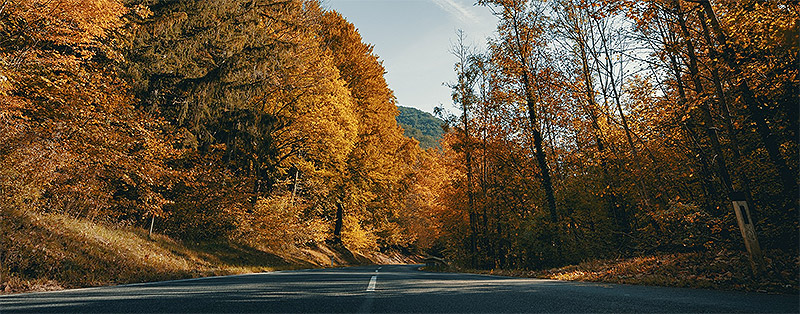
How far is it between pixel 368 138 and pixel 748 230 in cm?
2153

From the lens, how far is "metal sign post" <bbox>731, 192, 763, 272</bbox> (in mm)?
6535

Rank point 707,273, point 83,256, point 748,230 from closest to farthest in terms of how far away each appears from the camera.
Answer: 1. point 748,230
2. point 707,273
3. point 83,256

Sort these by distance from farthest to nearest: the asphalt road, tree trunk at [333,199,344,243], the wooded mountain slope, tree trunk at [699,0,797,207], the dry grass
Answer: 1. tree trunk at [333,199,344,243]
2. the wooded mountain slope
3. tree trunk at [699,0,797,207]
4. the dry grass
5. the asphalt road

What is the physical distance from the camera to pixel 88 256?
8.96 m

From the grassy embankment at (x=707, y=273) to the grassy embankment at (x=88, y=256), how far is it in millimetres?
9955

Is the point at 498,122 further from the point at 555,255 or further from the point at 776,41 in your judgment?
the point at 776,41

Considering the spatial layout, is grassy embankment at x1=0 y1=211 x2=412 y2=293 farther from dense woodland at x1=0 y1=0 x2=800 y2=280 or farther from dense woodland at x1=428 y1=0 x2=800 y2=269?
dense woodland at x1=428 y1=0 x2=800 y2=269

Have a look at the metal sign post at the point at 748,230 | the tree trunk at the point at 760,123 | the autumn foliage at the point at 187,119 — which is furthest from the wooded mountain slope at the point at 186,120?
the tree trunk at the point at 760,123

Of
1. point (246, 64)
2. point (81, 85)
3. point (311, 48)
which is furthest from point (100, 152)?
point (311, 48)

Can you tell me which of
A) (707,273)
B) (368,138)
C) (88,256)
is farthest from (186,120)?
(707,273)

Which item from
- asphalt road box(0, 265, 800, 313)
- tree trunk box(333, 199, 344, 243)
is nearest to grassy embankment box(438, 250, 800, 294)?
asphalt road box(0, 265, 800, 313)

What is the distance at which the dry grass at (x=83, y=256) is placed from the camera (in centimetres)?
726

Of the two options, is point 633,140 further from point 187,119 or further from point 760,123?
point 187,119

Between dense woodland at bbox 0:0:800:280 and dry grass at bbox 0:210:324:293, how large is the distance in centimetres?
81
